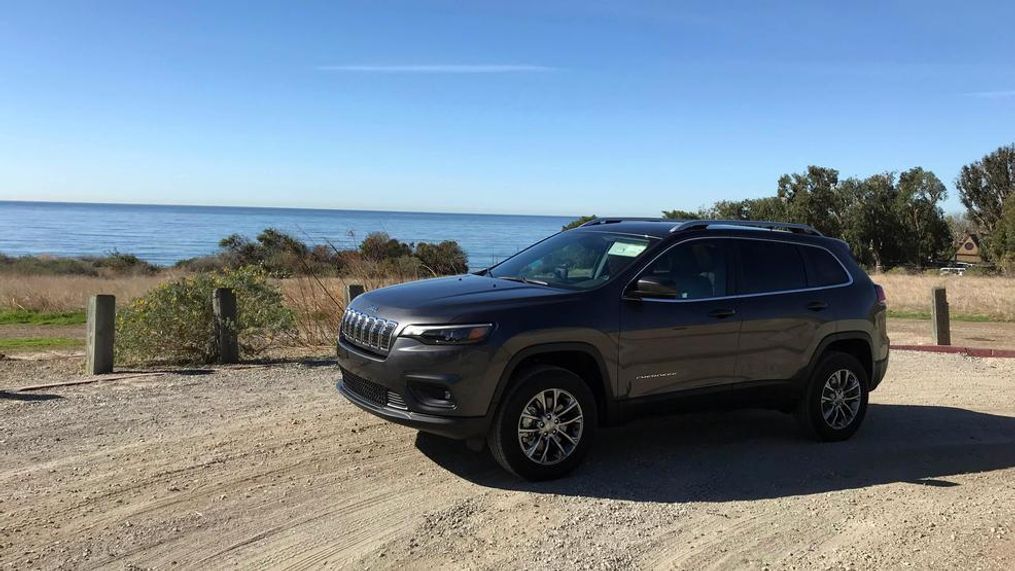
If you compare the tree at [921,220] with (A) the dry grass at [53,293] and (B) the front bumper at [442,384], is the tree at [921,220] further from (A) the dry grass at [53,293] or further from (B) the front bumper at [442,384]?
(B) the front bumper at [442,384]

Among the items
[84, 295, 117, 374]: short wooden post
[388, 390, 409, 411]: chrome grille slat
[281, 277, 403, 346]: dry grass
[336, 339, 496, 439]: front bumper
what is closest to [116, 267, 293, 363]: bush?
[84, 295, 117, 374]: short wooden post

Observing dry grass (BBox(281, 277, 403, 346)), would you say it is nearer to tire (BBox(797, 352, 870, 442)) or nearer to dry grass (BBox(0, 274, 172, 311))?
tire (BBox(797, 352, 870, 442))

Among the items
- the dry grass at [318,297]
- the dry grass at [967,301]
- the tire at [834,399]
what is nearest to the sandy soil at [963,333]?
the dry grass at [967,301]

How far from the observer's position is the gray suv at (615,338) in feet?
16.0

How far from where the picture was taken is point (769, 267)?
20.5ft

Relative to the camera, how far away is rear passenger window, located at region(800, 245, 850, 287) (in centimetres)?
647

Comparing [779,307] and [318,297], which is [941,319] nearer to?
[779,307]

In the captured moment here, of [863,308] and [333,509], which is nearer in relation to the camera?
[333,509]

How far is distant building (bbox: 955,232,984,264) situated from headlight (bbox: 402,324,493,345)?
2918 inches

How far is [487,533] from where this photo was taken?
4277mm

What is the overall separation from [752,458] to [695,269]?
156 centimetres

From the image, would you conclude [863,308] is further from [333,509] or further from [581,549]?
[333,509]

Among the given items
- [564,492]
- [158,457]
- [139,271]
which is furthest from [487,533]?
[139,271]

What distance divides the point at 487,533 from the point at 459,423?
2.52 ft
